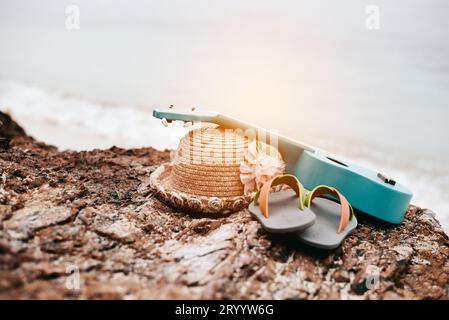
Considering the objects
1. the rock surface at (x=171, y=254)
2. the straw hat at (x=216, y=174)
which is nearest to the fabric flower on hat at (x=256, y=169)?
the straw hat at (x=216, y=174)

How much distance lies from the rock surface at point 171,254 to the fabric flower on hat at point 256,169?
140 mm

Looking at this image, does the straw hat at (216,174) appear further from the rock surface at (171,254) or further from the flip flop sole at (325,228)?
the flip flop sole at (325,228)

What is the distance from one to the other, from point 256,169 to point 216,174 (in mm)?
171

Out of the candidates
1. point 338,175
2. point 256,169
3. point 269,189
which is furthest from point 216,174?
point 338,175

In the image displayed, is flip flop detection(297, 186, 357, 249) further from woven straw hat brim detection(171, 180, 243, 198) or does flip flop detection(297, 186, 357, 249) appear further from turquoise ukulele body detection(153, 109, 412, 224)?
woven straw hat brim detection(171, 180, 243, 198)

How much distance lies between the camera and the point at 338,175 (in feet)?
5.66

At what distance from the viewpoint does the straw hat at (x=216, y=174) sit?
1.66 meters

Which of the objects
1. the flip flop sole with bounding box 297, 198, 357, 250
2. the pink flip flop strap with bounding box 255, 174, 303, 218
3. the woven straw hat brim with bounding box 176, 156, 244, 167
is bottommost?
the flip flop sole with bounding box 297, 198, 357, 250

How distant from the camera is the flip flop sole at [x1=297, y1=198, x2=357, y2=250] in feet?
4.57

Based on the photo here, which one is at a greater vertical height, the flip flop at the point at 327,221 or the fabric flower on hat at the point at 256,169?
the fabric flower on hat at the point at 256,169

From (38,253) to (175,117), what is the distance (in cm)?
84

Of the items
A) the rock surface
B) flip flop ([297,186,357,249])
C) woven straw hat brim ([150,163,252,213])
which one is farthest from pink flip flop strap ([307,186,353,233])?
woven straw hat brim ([150,163,252,213])

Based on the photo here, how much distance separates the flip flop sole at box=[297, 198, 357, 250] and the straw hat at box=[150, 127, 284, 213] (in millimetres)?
244
